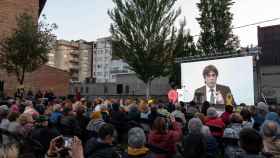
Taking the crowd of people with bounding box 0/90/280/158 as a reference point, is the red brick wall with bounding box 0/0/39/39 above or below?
above

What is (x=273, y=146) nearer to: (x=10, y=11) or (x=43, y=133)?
(x=43, y=133)

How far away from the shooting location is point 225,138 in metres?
7.13

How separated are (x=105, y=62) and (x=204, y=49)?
81.5 m

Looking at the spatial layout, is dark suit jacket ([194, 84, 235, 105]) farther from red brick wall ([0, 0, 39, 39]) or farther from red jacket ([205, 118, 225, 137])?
red brick wall ([0, 0, 39, 39])

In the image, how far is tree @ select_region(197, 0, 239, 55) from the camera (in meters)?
43.2

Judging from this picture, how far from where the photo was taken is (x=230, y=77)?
19234mm

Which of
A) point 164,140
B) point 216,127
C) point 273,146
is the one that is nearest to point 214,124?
point 216,127

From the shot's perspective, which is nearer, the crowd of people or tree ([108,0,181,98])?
the crowd of people

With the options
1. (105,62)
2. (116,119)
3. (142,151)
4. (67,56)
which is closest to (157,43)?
(116,119)

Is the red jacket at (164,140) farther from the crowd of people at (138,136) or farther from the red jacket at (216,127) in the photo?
the red jacket at (216,127)

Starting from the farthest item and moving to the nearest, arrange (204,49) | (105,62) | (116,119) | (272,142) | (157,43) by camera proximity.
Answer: (105,62) < (204,49) < (157,43) < (116,119) < (272,142)

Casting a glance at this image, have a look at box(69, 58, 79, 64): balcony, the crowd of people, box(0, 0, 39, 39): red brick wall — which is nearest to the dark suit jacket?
the crowd of people

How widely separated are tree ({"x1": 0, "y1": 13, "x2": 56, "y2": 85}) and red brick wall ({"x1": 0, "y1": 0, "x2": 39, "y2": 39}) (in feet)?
23.6

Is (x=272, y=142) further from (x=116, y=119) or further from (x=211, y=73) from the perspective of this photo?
(x=211, y=73)
